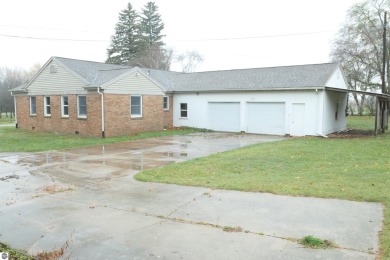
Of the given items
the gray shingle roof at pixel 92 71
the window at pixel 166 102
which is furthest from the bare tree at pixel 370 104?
the gray shingle roof at pixel 92 71

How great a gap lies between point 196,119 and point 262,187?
17943 millimetres

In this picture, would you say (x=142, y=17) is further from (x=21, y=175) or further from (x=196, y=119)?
(x=21, y=175)

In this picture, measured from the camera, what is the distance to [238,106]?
22953mm

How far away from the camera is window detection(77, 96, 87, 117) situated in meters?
20.2

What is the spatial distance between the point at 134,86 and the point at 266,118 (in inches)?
343

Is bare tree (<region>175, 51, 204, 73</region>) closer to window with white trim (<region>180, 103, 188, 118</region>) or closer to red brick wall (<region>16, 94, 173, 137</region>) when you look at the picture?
window with white trim (<region>180, 103, 188, 118</region>)

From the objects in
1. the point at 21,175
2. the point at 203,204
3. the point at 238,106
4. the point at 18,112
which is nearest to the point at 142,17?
the point at 18,112

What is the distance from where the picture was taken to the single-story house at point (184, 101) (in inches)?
768

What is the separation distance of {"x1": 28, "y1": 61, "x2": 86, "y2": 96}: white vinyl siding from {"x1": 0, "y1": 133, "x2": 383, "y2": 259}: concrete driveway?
40.7 ft

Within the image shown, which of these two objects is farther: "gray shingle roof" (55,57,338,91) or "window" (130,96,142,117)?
"window" (130,96,142,117)

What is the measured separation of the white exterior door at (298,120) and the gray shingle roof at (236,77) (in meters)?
1.30

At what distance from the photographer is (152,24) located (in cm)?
6003

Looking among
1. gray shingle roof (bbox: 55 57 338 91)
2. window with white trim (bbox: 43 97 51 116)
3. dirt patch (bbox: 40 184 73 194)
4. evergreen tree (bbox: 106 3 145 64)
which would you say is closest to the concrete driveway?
dirt patch (bbox: 40 184 73 194)

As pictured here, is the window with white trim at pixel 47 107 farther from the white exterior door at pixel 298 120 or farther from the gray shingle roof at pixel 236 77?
the white exterior door at pixel 298 120
